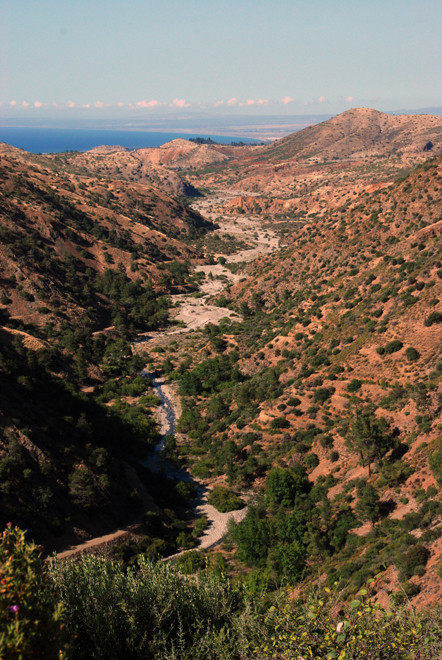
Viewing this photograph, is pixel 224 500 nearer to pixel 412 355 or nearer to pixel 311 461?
pixel 311 461

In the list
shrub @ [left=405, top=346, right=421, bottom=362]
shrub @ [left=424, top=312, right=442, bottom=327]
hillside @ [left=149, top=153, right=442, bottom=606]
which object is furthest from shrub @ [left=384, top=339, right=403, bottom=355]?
shrub @ [left=424, top=312, right=442, bottom=327]

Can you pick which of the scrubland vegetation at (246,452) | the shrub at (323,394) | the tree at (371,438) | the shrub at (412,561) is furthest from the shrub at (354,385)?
the shrub at (412,561)

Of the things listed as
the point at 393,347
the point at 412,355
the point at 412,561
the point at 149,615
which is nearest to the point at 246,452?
the point at 393,347

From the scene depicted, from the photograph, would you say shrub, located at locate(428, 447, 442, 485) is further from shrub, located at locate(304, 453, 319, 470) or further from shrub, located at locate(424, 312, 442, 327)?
shrub, located at locate(424, 312, 442, 327)

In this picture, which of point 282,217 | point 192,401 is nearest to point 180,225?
point 282,217

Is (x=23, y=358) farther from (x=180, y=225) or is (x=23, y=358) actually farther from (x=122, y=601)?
(x=180, y=225)

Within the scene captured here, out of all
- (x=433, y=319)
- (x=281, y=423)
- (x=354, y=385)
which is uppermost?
(x=433, y=319)

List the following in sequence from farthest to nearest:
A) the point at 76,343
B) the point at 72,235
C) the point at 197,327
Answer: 1. the point at 72,235
2. the point at 197,327
3. the point at 76,343
